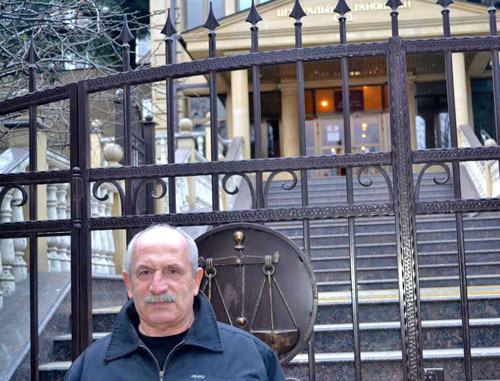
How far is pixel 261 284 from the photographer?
3.98 meters

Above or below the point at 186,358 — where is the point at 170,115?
above

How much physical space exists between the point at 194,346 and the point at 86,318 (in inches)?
69.7

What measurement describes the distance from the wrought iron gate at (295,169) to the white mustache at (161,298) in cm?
148

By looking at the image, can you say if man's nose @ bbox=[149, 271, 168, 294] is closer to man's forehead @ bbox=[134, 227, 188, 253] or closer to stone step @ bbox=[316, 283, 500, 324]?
man's forehead @ bbox=[134, 227, 188, 253]

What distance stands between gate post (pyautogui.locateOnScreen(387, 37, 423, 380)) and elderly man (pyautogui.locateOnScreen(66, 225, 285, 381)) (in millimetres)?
1394

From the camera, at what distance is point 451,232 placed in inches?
388

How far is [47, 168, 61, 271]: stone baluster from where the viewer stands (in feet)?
23.6

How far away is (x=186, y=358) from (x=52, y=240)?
4.98 meters

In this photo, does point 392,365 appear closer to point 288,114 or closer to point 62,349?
point 62,349

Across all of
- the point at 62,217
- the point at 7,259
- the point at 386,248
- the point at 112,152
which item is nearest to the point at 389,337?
the point at 7,259

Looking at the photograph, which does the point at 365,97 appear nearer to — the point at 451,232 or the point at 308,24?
the point at 308,24

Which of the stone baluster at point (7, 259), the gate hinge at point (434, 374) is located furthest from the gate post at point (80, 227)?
the stone baluster at point (7, 259)

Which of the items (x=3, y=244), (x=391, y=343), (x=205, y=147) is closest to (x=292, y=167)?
(x=391, y=343)

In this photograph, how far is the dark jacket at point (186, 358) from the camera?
2.51 m
